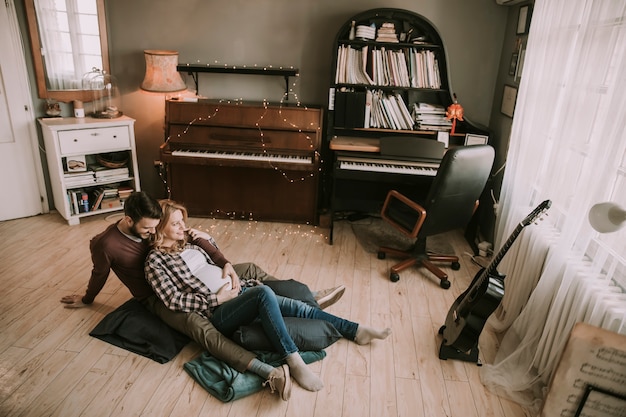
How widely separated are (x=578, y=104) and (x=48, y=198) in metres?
4.05

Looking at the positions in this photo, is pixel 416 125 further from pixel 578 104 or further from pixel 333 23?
pixel 578 104

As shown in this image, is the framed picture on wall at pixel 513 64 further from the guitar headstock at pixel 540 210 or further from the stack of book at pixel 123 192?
the stack of book at pixel 123 192

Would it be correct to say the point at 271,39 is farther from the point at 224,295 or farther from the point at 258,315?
the point at 258,315

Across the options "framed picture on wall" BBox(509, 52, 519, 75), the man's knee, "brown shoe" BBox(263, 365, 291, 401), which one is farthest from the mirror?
"framed picture on wall" BBox(509, 52, 519, 75)

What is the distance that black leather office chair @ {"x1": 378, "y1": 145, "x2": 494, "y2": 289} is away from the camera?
8.66ft

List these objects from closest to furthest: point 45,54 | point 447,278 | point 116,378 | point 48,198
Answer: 1. point 116,378
2. point 447,278
3. point 45,54
4. point 48,198

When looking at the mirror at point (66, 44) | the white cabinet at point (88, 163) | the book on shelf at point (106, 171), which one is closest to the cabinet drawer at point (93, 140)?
the white cabinet at point (88, 163)

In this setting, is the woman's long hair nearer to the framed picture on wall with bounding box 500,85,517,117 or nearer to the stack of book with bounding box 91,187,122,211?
the stack of book with bounding box 91,187,122,211

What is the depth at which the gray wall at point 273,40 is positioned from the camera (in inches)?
141

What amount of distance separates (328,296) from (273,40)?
2333 millimetres

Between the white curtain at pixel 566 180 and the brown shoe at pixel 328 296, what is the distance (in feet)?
2.90

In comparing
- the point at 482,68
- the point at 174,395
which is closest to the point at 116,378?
the point at 174,395

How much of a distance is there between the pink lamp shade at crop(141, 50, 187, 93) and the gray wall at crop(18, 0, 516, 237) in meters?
0.32

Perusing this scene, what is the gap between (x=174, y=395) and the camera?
2.00 m
